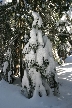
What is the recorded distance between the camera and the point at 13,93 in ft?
42.7

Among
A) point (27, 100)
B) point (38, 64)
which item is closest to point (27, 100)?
point (27, 100)

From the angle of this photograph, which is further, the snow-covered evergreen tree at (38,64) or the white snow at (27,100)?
the snow-covered evergreen tree at (38,64)

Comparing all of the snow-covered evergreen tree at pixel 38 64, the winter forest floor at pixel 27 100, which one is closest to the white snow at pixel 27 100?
the winter forest floor at pixel 27 100

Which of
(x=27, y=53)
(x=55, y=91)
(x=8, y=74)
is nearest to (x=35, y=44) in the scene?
(x=27, y=53)

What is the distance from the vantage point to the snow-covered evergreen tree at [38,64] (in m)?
11.8

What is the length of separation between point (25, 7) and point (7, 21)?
175cm

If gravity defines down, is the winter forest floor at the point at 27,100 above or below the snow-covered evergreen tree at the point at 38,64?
below

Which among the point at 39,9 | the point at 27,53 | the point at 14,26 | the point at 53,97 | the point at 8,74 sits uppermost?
the point at 39,9

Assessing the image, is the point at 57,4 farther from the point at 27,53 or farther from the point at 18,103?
the point at 18,103

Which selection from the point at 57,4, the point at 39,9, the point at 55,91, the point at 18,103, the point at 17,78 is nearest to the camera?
the point at 18,103

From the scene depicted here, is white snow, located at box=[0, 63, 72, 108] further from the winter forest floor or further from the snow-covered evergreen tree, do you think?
the snow-covered evergreen tree

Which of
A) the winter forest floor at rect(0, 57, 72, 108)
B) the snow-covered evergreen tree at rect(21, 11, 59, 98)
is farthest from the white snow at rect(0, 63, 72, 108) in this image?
the snow-covered evergreen tree at rect(21, 11, 59, 98)

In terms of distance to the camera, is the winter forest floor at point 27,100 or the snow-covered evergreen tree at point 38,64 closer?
the winter forest floor at point 27,100

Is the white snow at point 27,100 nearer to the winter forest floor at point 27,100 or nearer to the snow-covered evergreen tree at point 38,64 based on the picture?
the winter forest floor at point 27,100
